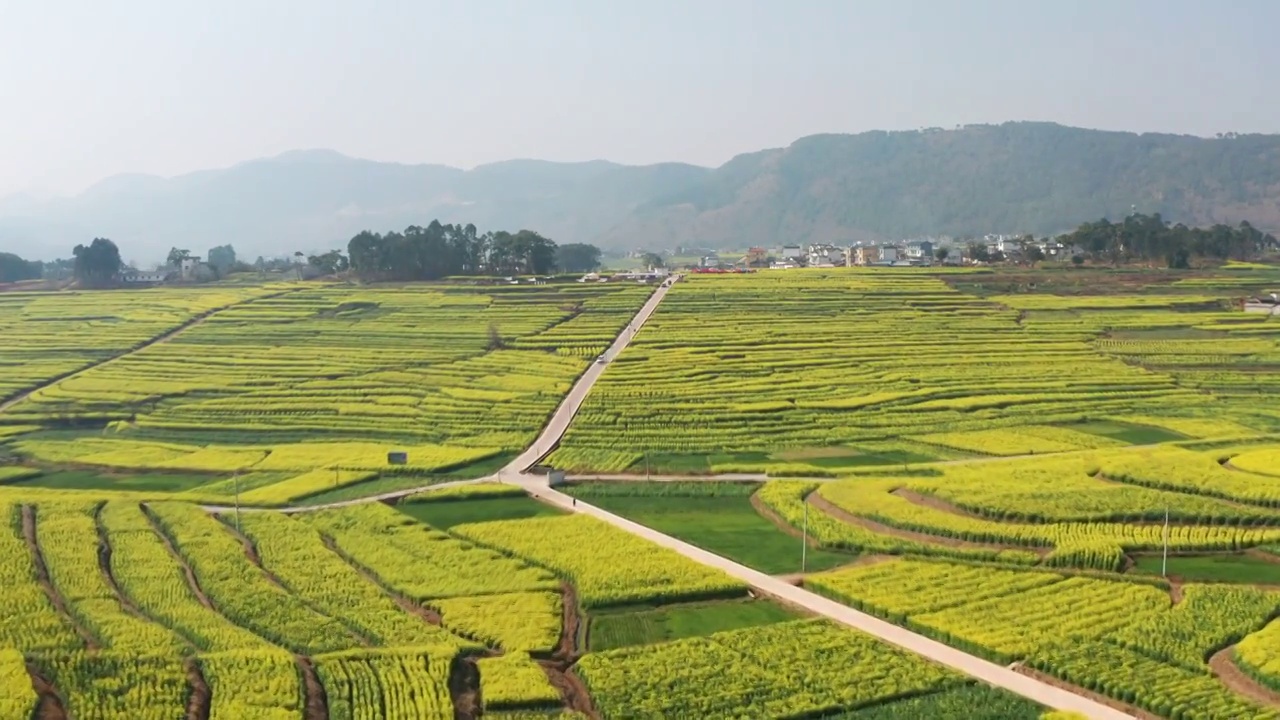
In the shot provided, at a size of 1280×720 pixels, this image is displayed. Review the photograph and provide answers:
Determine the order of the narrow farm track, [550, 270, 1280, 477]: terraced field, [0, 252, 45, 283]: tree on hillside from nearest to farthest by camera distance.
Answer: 1. [550, 270, 1280, 477]: terraced field
2. the narrow farm track
3. [0, 252, 45, 283]: tree on hillside

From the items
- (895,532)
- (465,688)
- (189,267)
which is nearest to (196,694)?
(465,688)

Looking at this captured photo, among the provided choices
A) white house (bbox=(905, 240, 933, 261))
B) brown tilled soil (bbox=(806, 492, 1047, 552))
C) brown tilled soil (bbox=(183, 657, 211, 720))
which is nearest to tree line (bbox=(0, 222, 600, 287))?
white house (bbox=(905, 240, 933, 261))

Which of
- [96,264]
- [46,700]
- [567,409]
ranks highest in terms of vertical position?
[96,264]

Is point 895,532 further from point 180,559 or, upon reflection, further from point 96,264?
point 96,264

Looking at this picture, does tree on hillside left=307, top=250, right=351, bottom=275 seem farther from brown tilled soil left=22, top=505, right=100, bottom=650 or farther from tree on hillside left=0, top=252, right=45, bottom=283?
brown tilled soil left=22, top=505, right=100, bottom=650

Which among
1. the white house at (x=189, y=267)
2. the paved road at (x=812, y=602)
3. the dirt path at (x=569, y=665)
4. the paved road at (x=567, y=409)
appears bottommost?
the dirt path at (x=569, y=665)

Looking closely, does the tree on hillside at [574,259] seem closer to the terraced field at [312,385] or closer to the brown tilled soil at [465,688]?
the terraced field at [312,385]

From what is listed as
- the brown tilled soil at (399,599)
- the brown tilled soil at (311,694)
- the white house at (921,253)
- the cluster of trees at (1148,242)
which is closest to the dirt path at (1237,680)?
the brown tilled soil at (399,599)
